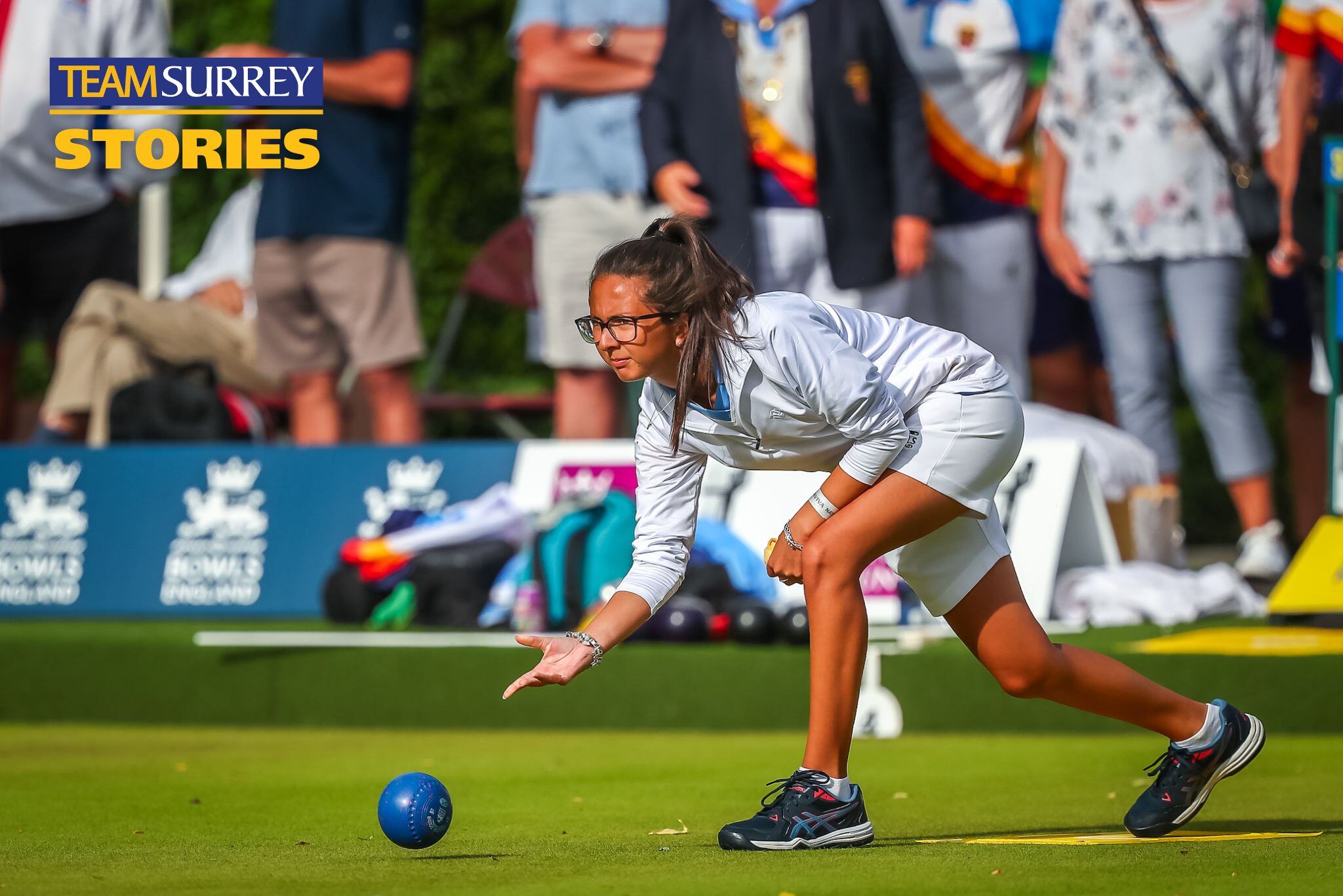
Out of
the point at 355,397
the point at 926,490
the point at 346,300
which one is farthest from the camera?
the point at 355,397

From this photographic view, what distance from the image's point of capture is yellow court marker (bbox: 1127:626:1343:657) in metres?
6.44

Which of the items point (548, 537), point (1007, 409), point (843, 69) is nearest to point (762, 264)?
point (843, 69)

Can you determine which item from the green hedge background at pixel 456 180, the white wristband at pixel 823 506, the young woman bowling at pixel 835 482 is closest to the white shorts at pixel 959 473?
the young woman bowling at pixel 835 482

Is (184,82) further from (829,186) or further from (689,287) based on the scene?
(689,287)

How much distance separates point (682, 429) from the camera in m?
4.09

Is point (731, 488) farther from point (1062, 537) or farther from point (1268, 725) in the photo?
point (1268, 725)

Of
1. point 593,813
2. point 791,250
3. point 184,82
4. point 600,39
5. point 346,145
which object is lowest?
point 593,813

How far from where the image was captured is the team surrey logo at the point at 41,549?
28.0 ft

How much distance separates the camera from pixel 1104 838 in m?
4.21

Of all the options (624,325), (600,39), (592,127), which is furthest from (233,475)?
(624,325)

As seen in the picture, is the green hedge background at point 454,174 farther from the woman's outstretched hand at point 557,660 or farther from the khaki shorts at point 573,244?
the woman's outstretched hand at point 557,660

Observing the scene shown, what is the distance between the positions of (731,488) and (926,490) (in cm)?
394

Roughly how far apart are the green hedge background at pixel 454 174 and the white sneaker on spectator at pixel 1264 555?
27.1 feet

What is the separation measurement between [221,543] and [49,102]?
212 centimetres
